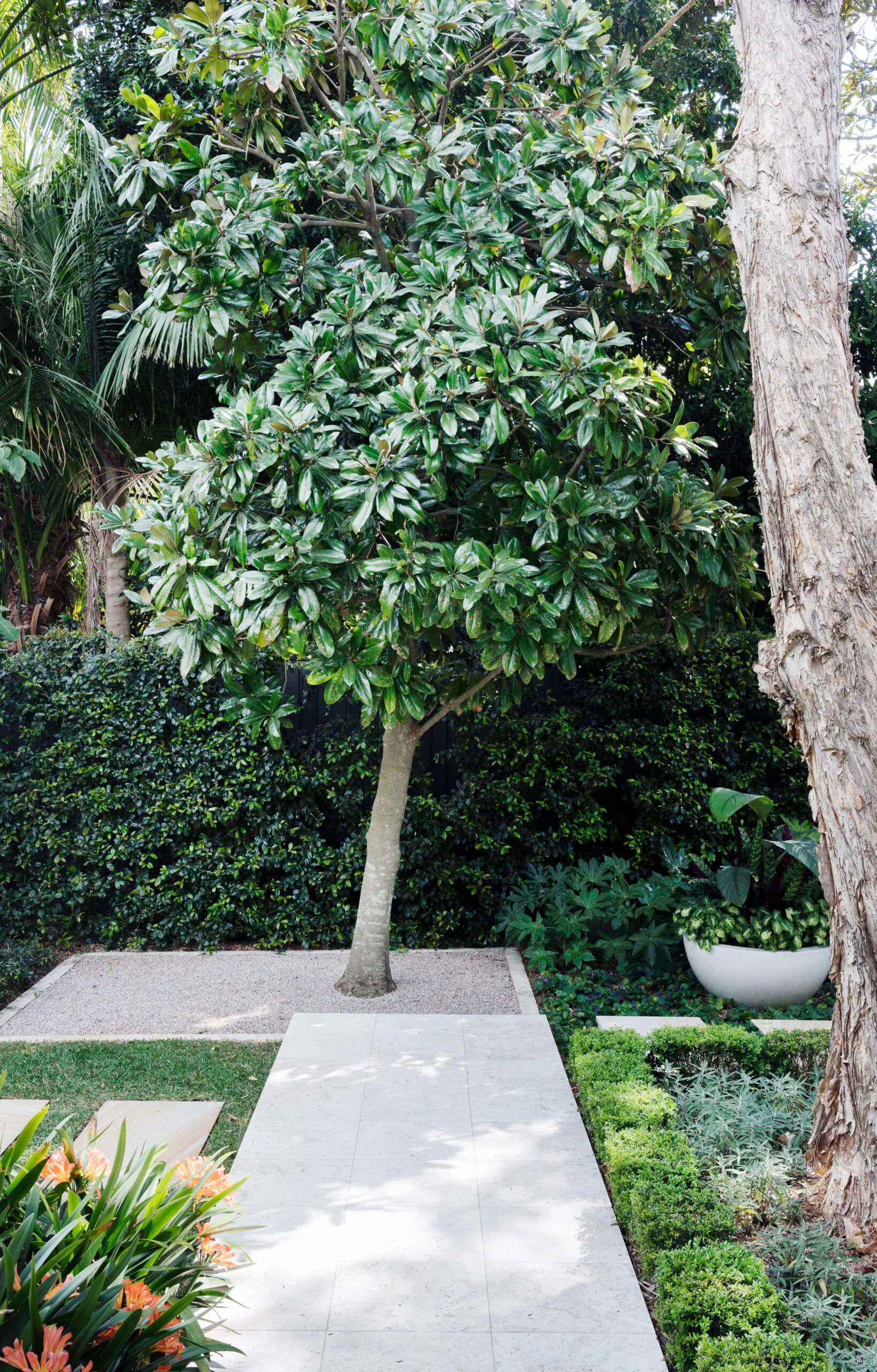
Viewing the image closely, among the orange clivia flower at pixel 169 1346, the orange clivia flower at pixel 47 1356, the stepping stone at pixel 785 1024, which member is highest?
the orange clivia flower at pixel 47 1356

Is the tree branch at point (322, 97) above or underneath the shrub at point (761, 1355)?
above

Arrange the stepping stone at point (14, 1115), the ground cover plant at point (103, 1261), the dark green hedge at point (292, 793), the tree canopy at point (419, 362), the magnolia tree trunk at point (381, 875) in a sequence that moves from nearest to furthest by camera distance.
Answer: the ground cover plant at point (103, 1261) < the stepping stone at point (14, 1115) < the tree canopy at point (419, 362) < the magnolia tree trunk at point (381, 875) < the dark green hedge at point (292, 793)

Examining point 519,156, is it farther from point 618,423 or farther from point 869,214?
point 869,214

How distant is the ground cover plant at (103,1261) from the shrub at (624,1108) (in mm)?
1720

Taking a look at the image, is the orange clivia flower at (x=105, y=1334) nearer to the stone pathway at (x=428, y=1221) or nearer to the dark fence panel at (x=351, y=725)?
the stone pathway at (x=428, y=1221)

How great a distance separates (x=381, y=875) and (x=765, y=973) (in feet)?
6.96

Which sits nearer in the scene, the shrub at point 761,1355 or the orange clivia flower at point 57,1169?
the orange clivia flower at point 57,1169

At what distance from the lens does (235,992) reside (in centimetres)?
584

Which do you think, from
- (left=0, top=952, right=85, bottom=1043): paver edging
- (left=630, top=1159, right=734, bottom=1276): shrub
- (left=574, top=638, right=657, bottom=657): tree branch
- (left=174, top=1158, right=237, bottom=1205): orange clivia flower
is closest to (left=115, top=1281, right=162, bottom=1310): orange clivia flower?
(left=174, top=1158, right=237, bottom=1205): orange clivia flower

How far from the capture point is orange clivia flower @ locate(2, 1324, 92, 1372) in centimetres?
152

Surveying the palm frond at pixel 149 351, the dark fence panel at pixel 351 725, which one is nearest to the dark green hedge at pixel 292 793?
the dark fence panel at pixel 351 725

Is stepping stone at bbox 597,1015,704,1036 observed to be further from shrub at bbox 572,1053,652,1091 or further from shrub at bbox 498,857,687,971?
shrub at bbox 498,857,687,971

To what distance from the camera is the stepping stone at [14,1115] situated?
3.96 m

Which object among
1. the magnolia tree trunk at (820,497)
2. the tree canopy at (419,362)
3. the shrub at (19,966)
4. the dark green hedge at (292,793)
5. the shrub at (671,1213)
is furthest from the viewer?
the dark green hedge at (292,793)
